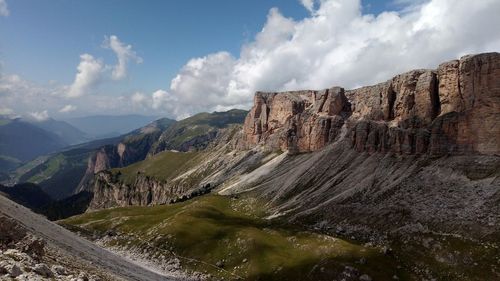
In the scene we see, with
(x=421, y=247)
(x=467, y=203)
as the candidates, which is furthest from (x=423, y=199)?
(x=421, y=247)

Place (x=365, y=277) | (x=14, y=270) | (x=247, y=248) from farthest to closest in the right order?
(x=247, y=248) → (x=365, y=277) → (x=14, y=270)

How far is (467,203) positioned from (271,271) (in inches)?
2388

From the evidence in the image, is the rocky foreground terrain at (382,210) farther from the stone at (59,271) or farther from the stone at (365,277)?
the stone at (59,271)

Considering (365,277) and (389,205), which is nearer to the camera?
(365,277)

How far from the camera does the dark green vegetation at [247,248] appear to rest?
95.7m

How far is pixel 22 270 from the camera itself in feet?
99.4

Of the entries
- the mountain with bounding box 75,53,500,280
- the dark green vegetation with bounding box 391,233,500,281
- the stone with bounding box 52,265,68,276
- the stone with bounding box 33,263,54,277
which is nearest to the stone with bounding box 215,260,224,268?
the mountain with bounding box 75,53,500,280

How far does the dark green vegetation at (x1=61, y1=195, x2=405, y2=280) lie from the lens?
314 ft

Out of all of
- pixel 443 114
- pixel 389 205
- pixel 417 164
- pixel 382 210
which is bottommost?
pixel 382 210

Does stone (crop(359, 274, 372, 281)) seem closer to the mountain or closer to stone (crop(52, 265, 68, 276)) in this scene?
the mountain

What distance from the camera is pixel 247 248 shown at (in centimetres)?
11006

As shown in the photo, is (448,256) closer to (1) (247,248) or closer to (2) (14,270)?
(1) (247,248)

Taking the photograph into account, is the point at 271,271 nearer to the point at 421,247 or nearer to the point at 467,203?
the point at 421,247

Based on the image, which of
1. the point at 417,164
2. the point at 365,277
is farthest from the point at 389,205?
the point at 365,277
